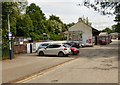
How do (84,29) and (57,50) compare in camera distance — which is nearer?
(57,50)

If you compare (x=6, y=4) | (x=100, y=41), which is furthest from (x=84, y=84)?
(x=100, y=41)

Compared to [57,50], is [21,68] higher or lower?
lower

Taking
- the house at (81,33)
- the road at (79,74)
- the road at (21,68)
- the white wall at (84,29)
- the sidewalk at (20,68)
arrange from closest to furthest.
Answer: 1. the road at (79,74)
2. the road at (21,68)
3. the sidewalk at (20,68)
4. the house at (81,33)
5. the white wall at (84,29)

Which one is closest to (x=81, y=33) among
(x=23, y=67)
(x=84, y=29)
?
(x=84, y=29)

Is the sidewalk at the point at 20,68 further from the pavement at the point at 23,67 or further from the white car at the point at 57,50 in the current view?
the white car at the point at 57,50

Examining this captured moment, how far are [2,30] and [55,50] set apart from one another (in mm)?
7896

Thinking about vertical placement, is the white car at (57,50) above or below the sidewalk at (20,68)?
above

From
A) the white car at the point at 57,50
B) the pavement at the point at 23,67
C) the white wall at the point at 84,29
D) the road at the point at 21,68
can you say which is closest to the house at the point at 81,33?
the white wall at the point at 84,29

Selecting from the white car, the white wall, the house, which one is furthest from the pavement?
the white wall

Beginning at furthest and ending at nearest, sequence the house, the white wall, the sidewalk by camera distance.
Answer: the white wall → the house → the sidewalk

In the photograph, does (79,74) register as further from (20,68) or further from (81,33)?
(81,33)

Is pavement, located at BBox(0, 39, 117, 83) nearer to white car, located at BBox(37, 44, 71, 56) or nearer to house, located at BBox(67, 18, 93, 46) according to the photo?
white car, located at BBox(37, 44, 71, 56)

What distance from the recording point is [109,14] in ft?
106

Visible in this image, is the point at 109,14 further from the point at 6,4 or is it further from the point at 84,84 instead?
the point at 84,84
